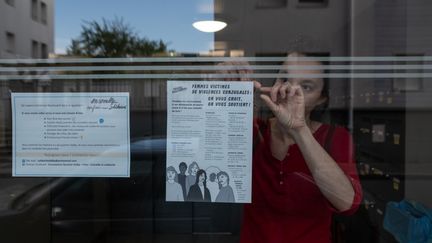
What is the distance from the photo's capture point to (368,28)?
5.23 metres

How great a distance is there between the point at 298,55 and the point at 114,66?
2.99 feet

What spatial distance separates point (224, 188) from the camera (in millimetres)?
2137

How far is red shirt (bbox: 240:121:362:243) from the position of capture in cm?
190

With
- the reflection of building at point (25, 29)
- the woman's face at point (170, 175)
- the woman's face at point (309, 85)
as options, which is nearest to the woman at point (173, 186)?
the woman's face at point (170, 175)

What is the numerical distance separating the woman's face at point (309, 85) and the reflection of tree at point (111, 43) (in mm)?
1022

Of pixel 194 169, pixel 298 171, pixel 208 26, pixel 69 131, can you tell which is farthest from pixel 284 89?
pixel 208 26

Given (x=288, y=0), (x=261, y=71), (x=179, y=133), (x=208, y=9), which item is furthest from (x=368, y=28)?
(x=179, y=133)

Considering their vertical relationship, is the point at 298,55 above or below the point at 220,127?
above

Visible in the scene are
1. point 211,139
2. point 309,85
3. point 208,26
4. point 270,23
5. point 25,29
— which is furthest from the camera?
point 270,23

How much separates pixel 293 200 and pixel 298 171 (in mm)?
130

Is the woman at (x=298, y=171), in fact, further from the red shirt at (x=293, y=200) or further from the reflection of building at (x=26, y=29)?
the reflection of building at (x=26, y=29)

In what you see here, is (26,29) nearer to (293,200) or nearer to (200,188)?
(200,188)

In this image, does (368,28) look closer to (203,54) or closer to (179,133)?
(203,54)

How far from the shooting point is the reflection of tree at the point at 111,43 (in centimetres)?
269
